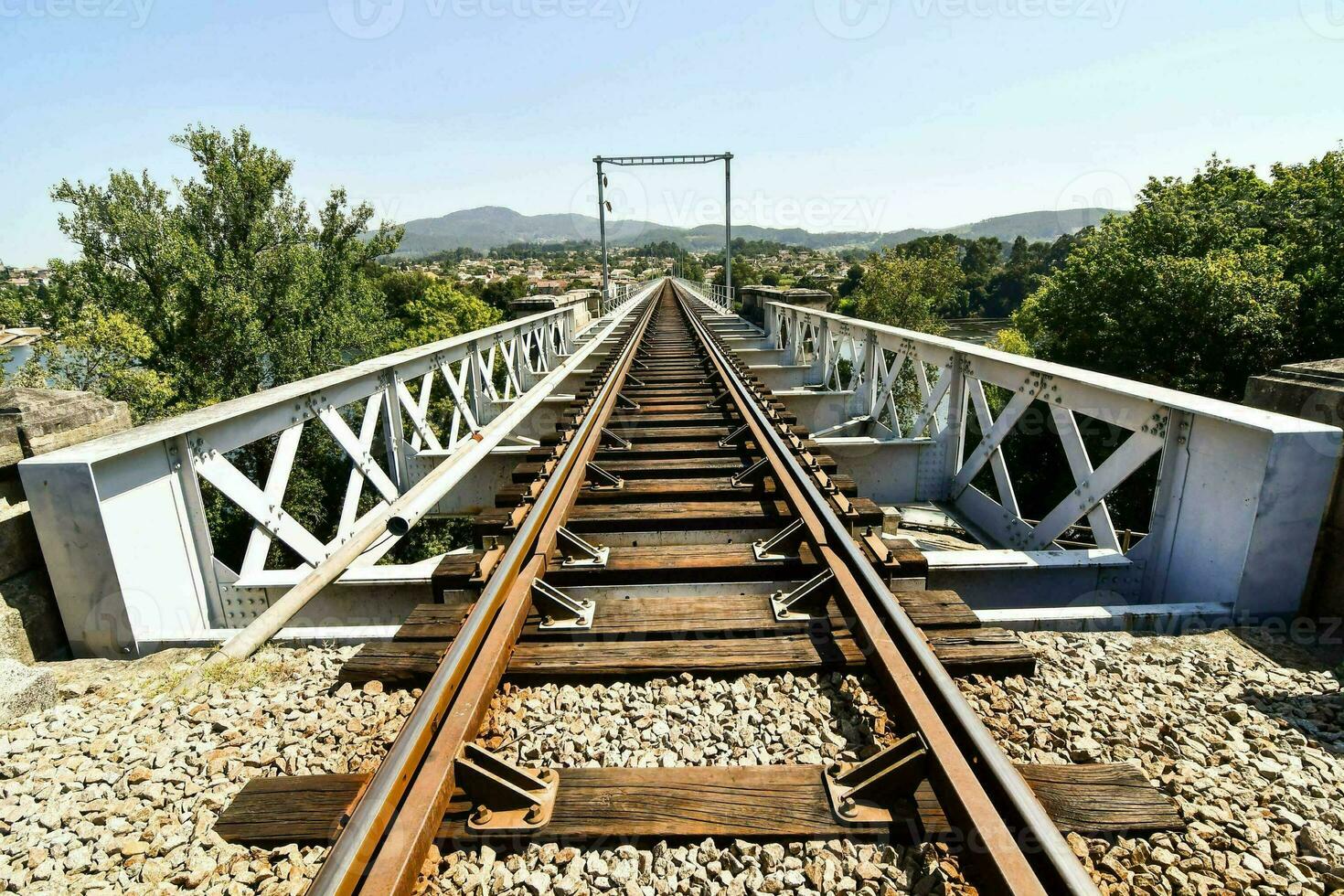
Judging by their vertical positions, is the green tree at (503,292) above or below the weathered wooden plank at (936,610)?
below

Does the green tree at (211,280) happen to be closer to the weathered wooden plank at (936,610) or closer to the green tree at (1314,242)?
the weathered wooden plank at (936,610)

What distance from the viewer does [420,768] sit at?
1949 mm

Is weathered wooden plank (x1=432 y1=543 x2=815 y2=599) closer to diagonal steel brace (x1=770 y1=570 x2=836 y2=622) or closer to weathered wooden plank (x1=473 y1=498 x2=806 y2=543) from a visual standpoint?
diagonal steel brace (x1=770 y1=570 x2=836 y2=622)

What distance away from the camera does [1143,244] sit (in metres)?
27.7

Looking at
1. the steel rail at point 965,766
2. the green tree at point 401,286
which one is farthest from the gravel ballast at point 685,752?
the green tree at point 401,286

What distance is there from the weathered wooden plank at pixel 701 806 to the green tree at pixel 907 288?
5590 cm

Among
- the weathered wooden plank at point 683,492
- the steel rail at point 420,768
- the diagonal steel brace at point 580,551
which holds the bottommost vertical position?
the weathered wooden plank at point 683,492

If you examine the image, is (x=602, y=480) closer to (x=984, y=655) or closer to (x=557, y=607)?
(x=557, y=607)

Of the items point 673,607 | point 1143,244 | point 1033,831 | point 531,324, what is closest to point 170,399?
point 531,324

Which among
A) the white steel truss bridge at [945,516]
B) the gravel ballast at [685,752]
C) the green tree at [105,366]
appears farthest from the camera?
the green tree at [105,366]

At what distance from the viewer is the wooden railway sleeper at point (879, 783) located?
188 cm

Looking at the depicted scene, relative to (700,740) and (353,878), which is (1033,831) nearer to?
(700,740)

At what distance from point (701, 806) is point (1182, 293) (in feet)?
92.0

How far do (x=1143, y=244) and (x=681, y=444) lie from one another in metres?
30.0
